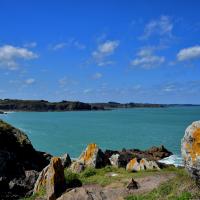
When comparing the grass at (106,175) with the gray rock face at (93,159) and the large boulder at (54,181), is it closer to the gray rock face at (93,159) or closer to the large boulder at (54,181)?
the gray rock face at (93,159)

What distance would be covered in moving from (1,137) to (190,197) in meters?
21.9

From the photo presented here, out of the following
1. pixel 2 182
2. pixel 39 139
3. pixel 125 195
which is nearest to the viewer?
pixel 125 195

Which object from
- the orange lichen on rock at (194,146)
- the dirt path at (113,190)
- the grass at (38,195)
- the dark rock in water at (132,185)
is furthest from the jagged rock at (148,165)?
the orange lichen on rock at (194,146)

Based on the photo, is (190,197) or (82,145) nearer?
(190,197)

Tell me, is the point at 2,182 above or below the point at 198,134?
below

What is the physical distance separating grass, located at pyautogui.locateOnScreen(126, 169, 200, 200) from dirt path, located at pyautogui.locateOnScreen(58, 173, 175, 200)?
93cm

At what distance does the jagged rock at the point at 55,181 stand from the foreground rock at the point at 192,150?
8308mm

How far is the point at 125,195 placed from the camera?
2173 centimetres

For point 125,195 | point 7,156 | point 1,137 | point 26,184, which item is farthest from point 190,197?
point 1,137

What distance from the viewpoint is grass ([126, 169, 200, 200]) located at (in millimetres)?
18516

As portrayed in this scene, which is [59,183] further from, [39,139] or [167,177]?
[39,139]

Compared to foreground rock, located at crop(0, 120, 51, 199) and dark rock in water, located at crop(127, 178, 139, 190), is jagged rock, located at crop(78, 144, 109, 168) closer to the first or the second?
foreground rock, located at crop(0, 120, 51, 199)

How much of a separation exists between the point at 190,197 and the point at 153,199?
219 centimetres

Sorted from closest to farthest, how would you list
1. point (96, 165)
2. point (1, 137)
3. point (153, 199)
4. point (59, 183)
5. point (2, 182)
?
1. point (153, 199)
2. point (59, 183)
3. point (2, 182)
4. point (96, 165)
5. point (1, 137)
